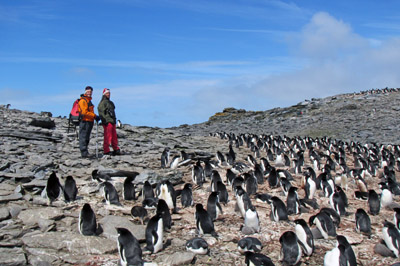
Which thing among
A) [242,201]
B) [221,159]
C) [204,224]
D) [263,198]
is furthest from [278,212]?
[221,159]

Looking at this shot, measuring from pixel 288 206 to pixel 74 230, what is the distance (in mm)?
5122

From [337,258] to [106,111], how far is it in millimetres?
8471

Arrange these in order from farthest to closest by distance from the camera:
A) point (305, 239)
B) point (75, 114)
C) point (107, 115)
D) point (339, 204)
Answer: point (107, 115) < point (75, 114) < point (339, 204) < point (305, 239)

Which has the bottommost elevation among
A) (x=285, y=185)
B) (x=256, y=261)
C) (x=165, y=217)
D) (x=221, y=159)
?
(x=256, y=261)

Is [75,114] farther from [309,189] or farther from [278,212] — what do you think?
[309,189]

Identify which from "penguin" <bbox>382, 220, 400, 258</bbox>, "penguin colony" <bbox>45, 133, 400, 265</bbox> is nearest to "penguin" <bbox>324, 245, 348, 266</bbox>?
"penguin colony" <bbox>45, 133, 400, 265</bbox>

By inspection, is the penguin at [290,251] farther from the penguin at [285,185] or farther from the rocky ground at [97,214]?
the penguin at [285,185]

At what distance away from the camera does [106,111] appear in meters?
12.2

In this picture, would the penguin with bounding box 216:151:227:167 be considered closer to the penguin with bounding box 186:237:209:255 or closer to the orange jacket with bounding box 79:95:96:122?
the orange jacket with bounding box 79:95:96:122

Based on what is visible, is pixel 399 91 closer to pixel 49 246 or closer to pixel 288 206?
pixel 288 206

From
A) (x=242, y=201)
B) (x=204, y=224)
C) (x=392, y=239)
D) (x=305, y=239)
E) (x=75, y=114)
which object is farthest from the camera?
(x=75, y=114)

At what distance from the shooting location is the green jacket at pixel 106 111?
1220 centimetres

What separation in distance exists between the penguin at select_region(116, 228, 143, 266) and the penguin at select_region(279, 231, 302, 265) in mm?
2521

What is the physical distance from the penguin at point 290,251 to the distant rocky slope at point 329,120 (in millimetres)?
23695
